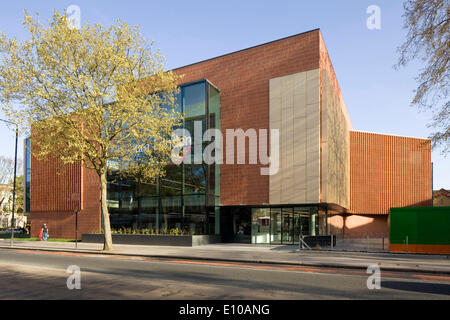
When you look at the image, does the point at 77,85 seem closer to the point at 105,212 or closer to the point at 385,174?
the point at 105,212

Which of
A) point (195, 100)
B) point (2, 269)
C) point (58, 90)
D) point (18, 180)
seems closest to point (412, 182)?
point (195, 100)

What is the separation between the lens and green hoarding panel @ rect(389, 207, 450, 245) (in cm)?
1899

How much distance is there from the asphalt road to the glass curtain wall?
13.9 metres

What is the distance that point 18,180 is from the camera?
62.7m

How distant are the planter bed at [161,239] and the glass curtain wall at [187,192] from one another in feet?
2.44

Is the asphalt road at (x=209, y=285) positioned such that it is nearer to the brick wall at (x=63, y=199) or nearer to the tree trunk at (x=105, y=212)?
the tree trunk at (x=105, y=212)

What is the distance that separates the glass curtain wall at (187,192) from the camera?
1062 inches

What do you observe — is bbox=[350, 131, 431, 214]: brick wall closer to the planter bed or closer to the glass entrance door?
the glass entrance door

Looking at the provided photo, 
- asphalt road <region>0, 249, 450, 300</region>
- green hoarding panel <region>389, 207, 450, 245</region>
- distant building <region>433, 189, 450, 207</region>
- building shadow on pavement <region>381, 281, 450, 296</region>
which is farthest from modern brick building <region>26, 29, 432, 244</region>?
distant building <region>433, 189, 450, 207</region>

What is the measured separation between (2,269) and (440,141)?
59.0ft

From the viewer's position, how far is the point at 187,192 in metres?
27.2

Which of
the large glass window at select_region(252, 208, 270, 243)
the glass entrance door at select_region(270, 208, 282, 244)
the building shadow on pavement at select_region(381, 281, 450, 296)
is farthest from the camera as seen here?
the large glass window at select_region(252, 208, 270, 243)
